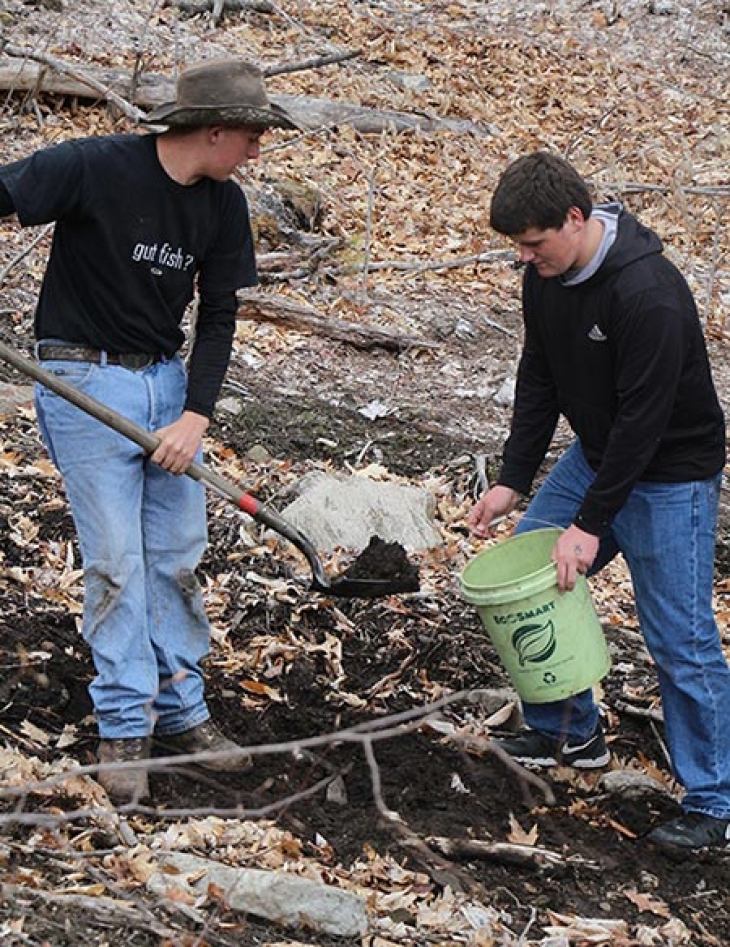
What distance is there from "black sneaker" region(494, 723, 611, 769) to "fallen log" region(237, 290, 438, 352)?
14.9 ft

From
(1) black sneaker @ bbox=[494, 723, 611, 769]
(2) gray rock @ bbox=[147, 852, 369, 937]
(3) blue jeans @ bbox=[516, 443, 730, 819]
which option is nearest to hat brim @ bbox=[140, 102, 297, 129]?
(3) blue jeans @ bbox=[516, 443, 730, 819]

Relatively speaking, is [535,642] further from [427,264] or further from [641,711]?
[427,264]

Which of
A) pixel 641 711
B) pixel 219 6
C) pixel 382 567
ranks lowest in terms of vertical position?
pixel 641 711

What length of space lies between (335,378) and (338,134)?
4.62m

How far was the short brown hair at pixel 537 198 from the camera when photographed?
411cm

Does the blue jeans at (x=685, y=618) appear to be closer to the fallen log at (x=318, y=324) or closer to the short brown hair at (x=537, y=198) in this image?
the short brown hair at (x=537, y=198)

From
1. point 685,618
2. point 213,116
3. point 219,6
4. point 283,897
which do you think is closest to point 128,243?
point 213,116

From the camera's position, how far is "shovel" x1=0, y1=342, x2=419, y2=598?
414cm

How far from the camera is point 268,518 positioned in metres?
4.70

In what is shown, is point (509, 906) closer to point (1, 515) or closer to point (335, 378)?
point (1, 515)

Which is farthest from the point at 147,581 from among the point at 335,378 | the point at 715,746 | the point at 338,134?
the point at 338,134

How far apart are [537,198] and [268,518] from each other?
4.58ft

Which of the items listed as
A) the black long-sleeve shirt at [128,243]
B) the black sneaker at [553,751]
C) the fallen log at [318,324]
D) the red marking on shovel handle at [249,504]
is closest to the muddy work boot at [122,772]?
the red marking on shovel handle at [249,504]

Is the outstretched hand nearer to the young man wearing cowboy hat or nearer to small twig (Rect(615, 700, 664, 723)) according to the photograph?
the young man wearing cowboy hat
